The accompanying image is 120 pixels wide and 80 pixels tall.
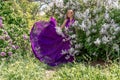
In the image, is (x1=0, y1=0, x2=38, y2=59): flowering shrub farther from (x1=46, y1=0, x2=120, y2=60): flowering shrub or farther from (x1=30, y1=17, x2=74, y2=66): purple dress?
(x1=46, y1=0, x2=120, y2=60): flowering shrub

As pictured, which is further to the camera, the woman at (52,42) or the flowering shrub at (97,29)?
the woman at (52,42)

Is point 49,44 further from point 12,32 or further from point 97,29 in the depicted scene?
point 97,29

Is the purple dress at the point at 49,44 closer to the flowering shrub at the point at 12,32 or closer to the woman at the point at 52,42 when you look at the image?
the woman at the point at 52,42

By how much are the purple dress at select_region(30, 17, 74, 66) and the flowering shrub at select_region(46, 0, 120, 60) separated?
230mm

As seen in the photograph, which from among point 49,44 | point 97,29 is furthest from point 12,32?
point 97,29

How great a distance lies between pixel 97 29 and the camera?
8.05 metres

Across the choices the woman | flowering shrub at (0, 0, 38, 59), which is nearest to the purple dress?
the woman

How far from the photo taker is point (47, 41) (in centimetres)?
844

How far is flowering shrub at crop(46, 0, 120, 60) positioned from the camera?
7.97 m

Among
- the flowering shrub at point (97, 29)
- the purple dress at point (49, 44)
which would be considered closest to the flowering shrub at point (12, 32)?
the purple dress at point (49, 44)

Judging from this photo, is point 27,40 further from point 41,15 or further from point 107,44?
point 41,15

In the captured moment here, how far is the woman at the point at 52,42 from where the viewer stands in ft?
26.9

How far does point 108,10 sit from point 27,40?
65.7 inches

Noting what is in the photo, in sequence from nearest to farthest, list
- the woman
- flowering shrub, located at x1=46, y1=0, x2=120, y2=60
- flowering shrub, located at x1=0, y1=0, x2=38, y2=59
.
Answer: flowering shrub, located at x1=0, y1=0, x2=38, y2=59
flowering shrub, located at x1=46, y1=0, x2=120, y2=60
the woman
